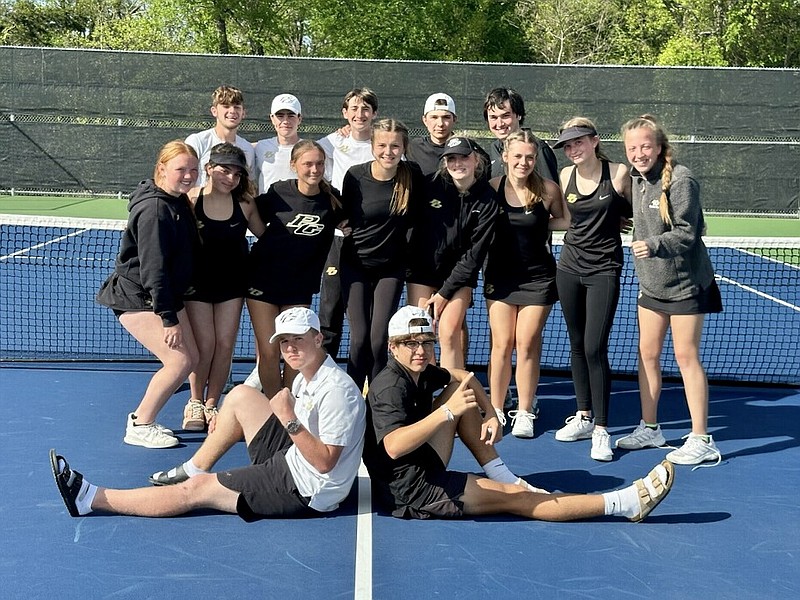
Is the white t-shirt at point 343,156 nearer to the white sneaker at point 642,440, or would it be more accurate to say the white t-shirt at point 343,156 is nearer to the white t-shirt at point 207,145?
the white t-shirt at point 207,145

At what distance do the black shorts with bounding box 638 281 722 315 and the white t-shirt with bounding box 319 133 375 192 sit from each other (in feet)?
7.74

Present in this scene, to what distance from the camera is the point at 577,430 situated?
654cm

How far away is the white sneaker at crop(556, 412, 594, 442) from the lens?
21.4ft

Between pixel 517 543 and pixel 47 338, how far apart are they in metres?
5.50

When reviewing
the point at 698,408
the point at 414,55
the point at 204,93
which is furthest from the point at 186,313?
the point at 414,55

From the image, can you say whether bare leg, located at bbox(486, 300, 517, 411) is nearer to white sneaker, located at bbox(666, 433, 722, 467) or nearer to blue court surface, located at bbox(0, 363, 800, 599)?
blue court surface, located at bbox(0, 363, 800, 599)

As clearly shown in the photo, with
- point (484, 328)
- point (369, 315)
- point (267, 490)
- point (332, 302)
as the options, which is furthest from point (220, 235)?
point (484, 328)

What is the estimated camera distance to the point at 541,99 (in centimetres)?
1986

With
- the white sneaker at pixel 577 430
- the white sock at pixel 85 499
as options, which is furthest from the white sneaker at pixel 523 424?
the white sock at pixel 85 499

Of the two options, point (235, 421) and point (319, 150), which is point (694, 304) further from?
point (235, 421)

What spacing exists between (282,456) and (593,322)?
228 cm

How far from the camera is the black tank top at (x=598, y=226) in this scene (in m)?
6.25

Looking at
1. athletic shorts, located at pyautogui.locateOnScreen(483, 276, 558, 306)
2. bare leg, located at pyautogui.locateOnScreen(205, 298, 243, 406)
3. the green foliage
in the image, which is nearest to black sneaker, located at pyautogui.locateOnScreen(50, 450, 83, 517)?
bare leg, located at pyautogui.locateOnScreen(205, 298, 243, 406)

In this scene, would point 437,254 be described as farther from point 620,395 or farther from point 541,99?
point 541,99
